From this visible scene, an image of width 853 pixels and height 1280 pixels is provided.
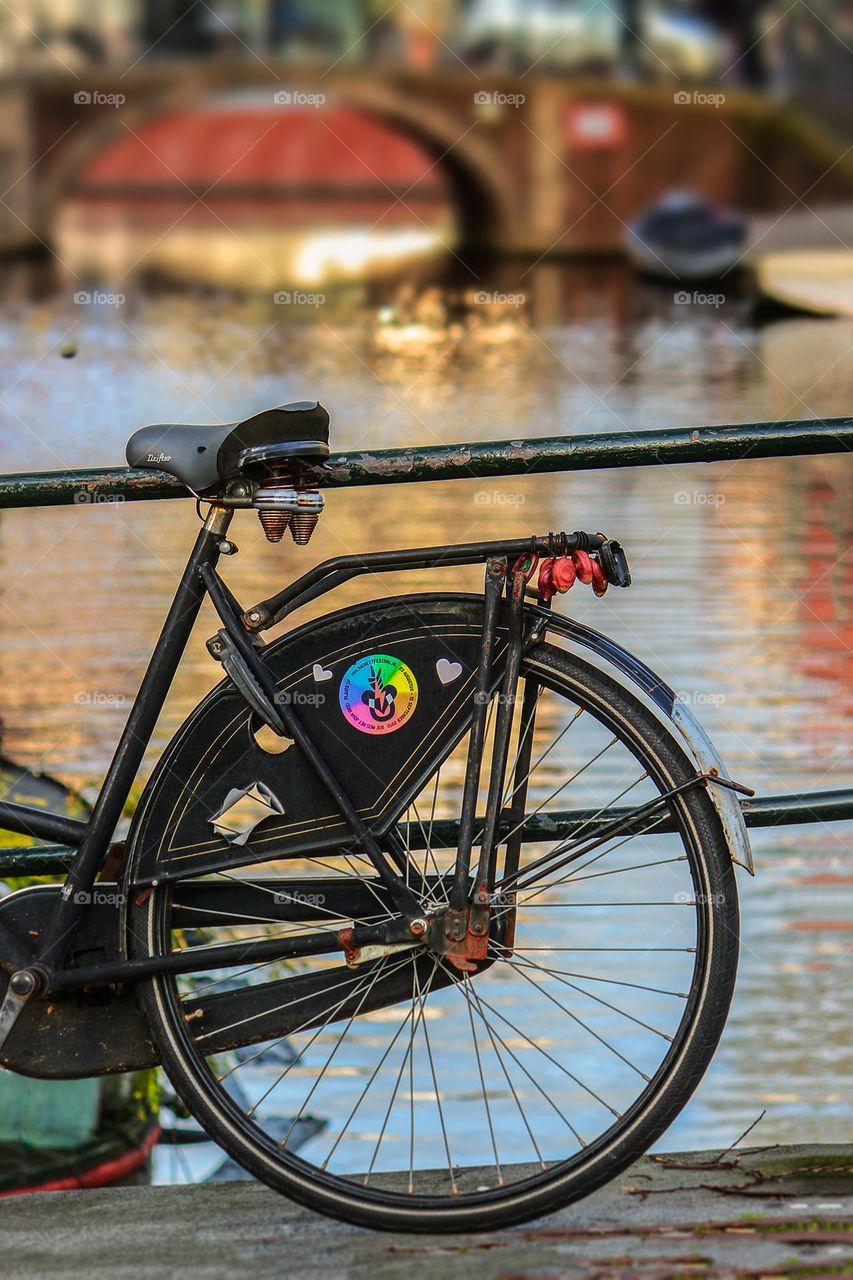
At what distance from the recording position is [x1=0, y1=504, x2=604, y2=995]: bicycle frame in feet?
7.77

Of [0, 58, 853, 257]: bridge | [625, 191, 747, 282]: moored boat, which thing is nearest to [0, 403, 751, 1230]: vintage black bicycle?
[625, 191, 747, 282]: moored boat

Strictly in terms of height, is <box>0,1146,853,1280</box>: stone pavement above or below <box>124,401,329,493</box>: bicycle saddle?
below

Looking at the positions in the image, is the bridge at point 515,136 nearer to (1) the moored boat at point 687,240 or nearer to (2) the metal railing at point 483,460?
(1) the moored boat at point 687,240

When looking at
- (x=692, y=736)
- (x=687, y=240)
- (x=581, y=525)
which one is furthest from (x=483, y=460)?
(x=687, y=240)

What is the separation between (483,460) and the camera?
2648 millimetres

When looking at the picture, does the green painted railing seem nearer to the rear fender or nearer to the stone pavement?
the rear fender

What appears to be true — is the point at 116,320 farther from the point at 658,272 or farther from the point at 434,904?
the point at 434,904

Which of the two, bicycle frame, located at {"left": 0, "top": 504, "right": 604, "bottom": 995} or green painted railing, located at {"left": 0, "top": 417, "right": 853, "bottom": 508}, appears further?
green painted railing, located at {"left": 0, "top": 417, "right": 853, "bottom": 508}

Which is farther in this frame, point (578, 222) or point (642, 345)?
point (578, 222)

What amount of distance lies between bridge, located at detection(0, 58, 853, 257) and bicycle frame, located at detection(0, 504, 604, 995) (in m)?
29.1

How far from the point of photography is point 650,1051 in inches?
170

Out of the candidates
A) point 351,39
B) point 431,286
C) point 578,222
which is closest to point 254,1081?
point 431,286

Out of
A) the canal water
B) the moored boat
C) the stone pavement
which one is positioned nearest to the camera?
the stone pavement

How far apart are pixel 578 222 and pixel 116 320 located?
10552mm
